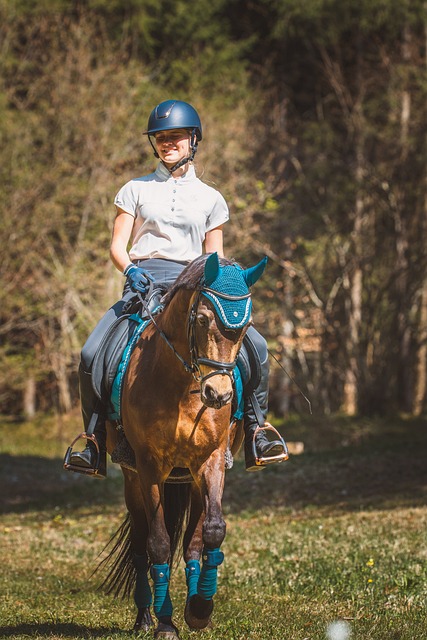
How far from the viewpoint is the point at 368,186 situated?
965 inches

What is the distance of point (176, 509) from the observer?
6.62 meters

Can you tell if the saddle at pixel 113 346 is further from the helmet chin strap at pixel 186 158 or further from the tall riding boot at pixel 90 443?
the helmet chin strap at pixel 186 158

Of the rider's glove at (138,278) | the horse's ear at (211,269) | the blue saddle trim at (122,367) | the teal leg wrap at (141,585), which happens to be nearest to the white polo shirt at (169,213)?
the rider's glove at (138,278)

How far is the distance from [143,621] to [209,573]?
4.13 ft

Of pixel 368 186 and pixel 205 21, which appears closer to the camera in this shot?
pixel 368 186

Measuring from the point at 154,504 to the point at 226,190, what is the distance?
18.7 metres

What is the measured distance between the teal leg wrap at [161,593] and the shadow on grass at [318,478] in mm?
8036

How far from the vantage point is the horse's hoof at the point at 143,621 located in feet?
20.9

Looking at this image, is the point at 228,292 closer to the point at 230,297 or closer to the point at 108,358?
the point at 230,297

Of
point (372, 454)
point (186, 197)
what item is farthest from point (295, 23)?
point (186, 197)

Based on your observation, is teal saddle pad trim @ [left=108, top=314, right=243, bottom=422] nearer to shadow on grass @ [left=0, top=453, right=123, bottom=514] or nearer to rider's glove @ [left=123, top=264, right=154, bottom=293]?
rider's glove @ [left=123, top=264, right=154, bottom=293]

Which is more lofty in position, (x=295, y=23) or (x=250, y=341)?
(x=295, y=23)

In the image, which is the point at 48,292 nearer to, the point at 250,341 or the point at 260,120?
the point at 260,120

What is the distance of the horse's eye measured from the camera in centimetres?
502
